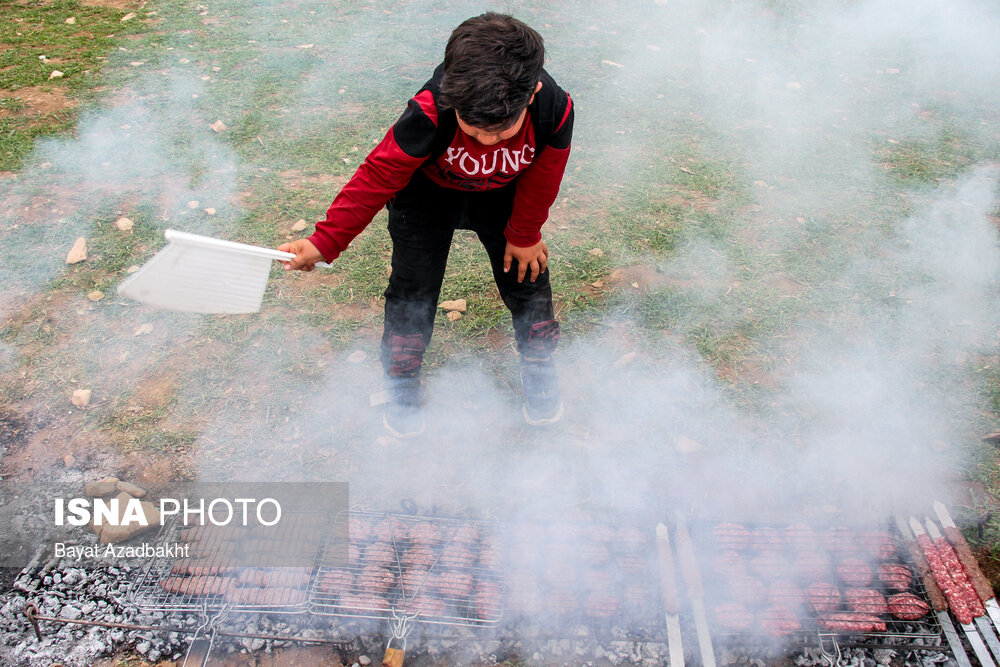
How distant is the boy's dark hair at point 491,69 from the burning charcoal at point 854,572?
73.1 inches

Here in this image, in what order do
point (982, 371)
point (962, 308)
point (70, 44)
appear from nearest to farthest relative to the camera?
point (982, 371)
point (962, 308)
point (70, 44)

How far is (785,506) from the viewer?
2217 millimetres

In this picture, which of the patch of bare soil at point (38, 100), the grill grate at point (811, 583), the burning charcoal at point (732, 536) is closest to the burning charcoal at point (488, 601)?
the grill grate at point (811, 583)

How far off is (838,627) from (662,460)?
804mm

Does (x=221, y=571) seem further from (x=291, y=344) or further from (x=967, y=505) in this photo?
(x=967, y=505)

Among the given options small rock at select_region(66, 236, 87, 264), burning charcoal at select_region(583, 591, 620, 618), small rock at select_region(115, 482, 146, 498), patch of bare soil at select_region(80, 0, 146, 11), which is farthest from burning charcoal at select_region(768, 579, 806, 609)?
patch of bare soil at select_region(80, 0, 146, 11)

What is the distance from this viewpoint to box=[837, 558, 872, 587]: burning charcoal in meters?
1.91

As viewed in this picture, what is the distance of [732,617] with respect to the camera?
182cm

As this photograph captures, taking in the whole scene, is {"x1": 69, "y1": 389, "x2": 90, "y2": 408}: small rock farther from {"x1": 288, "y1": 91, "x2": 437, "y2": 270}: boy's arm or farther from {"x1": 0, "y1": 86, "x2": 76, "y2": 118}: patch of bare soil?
{"x1": 0, "y1": 86, "x2": 76, "y2": 118}: patch of bare soil

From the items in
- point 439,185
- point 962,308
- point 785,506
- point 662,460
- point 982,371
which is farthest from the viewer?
point 962,308

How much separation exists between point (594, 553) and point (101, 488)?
6.29 ft

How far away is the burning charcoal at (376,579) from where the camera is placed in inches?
74.0

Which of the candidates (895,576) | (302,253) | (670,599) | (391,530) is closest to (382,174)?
(302,253)

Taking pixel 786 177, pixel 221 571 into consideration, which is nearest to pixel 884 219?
pixel 786 177
